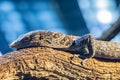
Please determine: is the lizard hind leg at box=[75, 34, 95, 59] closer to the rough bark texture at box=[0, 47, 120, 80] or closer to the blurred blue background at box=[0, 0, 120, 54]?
the rough bark texture at box=[0, 47, 120, 80]

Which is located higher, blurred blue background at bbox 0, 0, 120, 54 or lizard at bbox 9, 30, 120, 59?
blurred blue background at bbox 0, 0, 120, 54

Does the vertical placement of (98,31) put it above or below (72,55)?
above

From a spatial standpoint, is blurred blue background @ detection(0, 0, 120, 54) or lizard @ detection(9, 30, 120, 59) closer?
lizard @ detection(9, 30, 120, 59)

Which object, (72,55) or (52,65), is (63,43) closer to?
(72,55)

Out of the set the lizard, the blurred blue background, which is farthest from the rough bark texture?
the blurred blue background

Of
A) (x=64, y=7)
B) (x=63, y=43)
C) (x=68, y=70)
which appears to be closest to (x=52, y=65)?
(x=68, y=70)

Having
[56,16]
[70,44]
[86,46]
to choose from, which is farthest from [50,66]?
[56,16]
